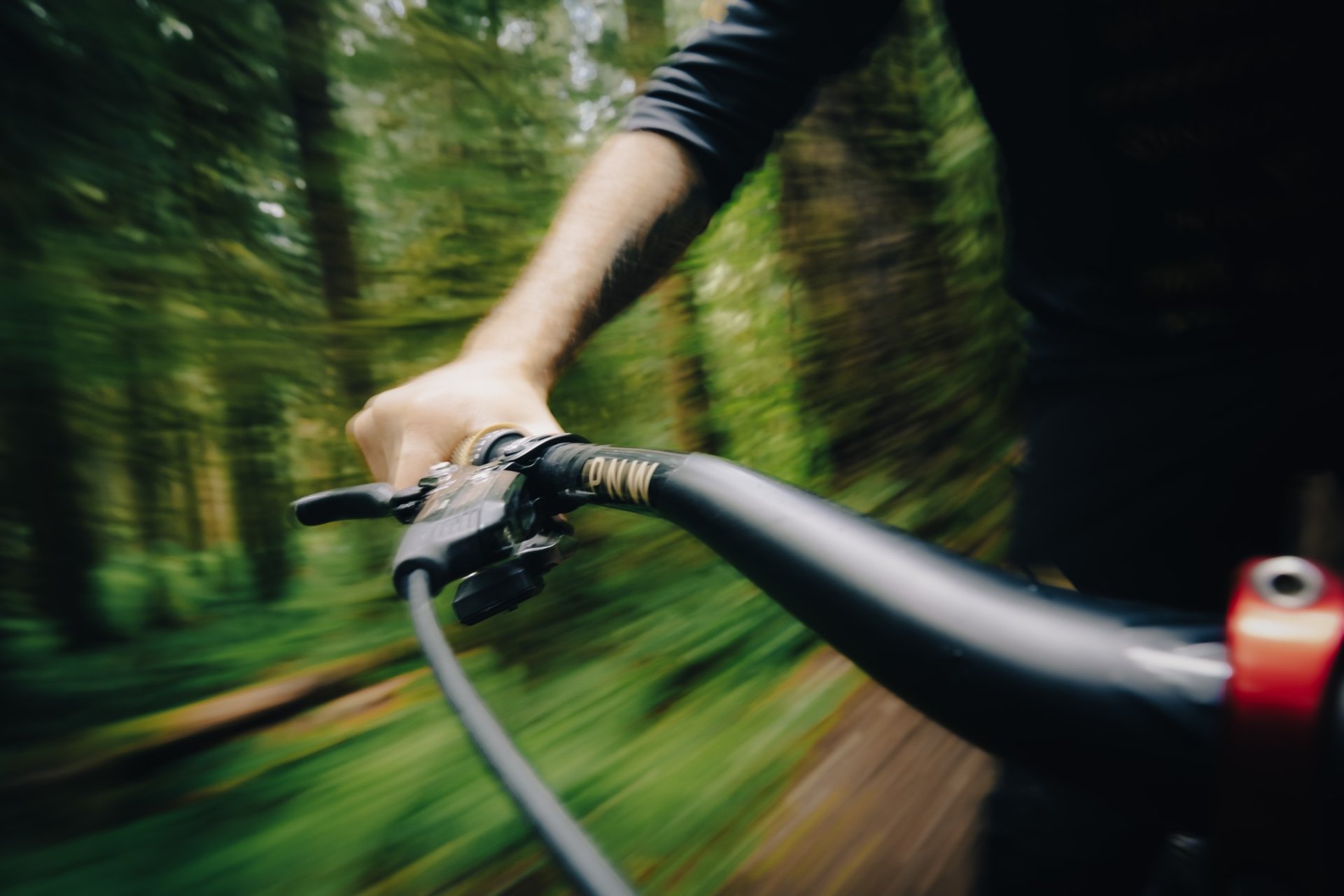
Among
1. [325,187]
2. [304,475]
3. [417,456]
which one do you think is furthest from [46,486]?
[417,456]

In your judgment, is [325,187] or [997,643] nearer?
[997,643]

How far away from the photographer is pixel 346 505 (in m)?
0.70

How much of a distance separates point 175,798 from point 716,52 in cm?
149

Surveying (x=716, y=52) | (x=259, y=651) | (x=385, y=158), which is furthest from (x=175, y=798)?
(x=716, y=52)

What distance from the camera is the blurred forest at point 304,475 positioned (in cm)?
110

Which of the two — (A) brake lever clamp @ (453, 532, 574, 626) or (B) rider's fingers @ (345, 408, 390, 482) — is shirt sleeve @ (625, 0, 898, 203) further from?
(A) brake lever clamp @ (453, 532, 574, 626)

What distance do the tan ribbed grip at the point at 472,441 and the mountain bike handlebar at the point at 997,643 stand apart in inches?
9.8

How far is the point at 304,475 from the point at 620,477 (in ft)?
4.23

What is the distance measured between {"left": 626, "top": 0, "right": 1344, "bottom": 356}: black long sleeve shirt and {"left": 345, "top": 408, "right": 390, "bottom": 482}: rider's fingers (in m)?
0.50

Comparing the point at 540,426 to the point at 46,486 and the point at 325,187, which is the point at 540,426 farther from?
the point at 325,187

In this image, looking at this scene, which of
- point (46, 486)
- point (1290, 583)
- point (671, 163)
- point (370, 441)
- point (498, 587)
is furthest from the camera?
point (46, 486)

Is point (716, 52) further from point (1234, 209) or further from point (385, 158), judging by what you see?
point (385, 158)

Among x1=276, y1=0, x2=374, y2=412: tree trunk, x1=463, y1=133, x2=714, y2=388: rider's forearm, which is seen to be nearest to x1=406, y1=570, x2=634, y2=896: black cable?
x1=463, y1=133, x2=714, y2=388: rider's forearm

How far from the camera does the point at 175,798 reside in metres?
1.19
